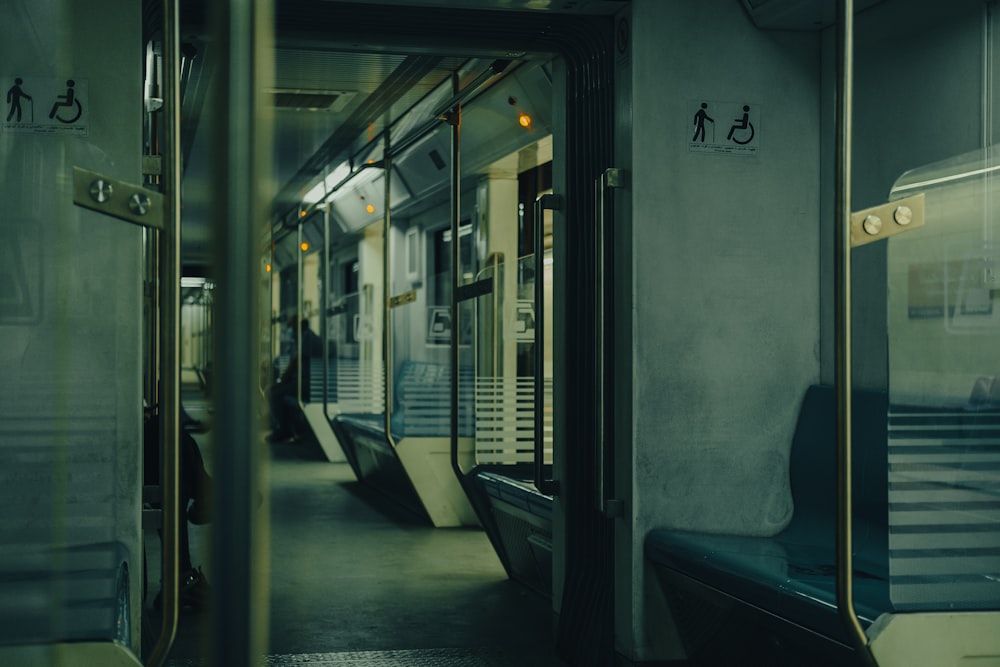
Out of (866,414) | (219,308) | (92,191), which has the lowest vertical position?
(866,414)

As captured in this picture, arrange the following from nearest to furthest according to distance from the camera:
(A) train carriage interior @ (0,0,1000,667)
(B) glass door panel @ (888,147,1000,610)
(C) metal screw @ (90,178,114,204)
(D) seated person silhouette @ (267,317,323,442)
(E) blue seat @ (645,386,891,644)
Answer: (C) metal screw @ (90,178,114,204), (A) train carriage interior @ (0,0,1000,667), (B) glass door panel @ (888,147,1000,610), (E) blue seat @ (645,386,891,644), (D) seated person silhouette @ (267,317,323,442)

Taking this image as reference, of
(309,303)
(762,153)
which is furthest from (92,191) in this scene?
(309,303)

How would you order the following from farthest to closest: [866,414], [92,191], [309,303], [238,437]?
1. [309,303]
2. [866,414]
3. [92,191]
4. [238,437]

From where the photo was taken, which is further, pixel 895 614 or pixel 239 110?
pixel 895 614

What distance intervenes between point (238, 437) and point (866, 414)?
281 centimetres

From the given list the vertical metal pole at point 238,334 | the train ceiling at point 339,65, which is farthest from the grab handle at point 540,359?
the vertical metal pole at point 238,334

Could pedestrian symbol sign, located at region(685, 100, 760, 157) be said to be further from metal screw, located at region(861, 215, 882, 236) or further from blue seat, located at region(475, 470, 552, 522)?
blue seat, located at region(475, 470, 552, 522)

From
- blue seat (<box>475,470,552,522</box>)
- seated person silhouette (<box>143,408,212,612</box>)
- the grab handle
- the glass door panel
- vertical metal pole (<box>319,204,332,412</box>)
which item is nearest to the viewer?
the glass door panel

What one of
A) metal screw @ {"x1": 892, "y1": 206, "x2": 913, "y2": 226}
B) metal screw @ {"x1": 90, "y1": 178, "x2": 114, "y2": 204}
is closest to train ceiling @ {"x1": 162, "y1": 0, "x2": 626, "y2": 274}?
metal screw @ {"x1": 90, "y1": 178, "x2": 114, "y2": 204}

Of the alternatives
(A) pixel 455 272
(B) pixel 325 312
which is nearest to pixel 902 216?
(A) pixel 455 272

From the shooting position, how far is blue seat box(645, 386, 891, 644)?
2879 millimetres

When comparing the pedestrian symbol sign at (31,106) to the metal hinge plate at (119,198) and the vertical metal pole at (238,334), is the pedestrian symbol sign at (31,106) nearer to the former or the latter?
the metal hinge plate at (119,198)

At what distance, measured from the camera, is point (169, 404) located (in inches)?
57.8

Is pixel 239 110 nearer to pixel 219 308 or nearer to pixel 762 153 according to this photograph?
pixel 219 308
